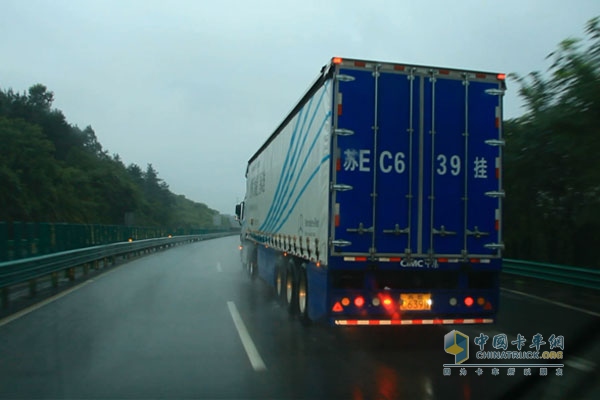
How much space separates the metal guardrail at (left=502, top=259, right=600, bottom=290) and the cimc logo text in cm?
603

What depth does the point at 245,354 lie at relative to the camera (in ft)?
24.5

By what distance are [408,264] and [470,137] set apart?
1.94 metres

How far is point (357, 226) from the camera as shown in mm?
7672

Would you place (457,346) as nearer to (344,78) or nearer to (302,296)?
(302,296)

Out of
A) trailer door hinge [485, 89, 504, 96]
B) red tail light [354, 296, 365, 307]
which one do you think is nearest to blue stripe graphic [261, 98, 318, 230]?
trailer door hinge [485, 89, 504, 96]

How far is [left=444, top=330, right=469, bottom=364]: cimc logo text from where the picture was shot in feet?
→ 23.3

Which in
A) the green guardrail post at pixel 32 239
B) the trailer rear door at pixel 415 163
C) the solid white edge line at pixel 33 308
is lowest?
the solid white edge line at pixel 33 308

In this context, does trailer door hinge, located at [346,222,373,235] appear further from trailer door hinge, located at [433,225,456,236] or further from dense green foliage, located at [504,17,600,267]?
dense green foliage, located at [504,17,600,267]

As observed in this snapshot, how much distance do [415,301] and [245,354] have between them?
7.56 feet

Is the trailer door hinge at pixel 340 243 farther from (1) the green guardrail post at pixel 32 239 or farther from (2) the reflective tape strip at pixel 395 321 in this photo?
(1) the green guardrail post at pixel 32 239

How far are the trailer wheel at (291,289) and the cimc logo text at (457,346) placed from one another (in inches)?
121

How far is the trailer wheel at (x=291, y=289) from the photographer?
10.1 m
